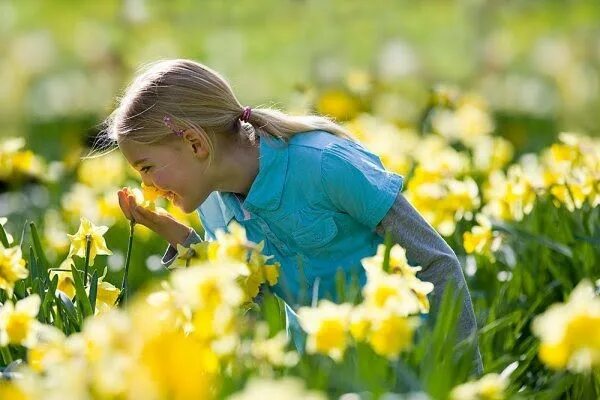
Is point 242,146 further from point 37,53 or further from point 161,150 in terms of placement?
point 37,53

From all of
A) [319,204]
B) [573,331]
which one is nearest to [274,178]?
[319,204]

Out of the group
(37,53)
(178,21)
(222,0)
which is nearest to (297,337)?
(37,53)

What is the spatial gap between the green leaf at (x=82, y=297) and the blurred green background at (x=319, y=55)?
3.19m

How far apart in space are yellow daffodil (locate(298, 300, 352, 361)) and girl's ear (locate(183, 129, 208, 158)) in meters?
0.85

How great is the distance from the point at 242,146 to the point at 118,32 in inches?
258

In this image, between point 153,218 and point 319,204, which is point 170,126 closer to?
point 153,218

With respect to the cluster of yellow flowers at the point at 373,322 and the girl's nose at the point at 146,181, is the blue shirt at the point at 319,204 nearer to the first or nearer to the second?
the girl's nose at the point at 146,181

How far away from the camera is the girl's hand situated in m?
2.57

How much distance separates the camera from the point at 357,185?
2.52 meters

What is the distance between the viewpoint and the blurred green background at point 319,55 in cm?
677

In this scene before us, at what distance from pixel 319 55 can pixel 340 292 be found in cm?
672

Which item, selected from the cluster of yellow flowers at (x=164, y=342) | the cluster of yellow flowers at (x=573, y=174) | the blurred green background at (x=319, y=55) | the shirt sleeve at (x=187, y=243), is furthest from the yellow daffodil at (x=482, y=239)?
the blurred green background at (x=319, y=55)

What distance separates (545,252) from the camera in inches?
121

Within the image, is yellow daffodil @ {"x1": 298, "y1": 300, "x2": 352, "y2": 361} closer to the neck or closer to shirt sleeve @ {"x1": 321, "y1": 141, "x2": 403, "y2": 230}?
shirt sleeve @ {"x1": 321, "y1": 141, "x2": 403, "y2": 230}
